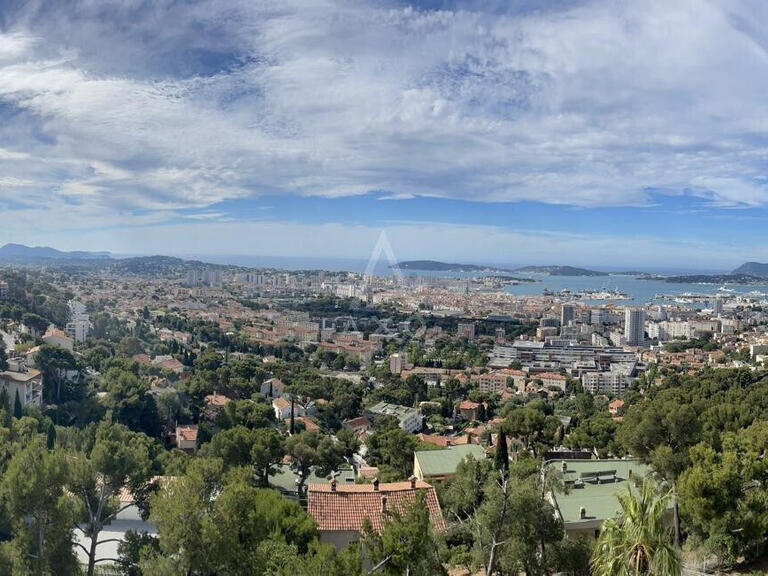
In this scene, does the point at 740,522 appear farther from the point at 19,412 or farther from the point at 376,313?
the point at 376,313

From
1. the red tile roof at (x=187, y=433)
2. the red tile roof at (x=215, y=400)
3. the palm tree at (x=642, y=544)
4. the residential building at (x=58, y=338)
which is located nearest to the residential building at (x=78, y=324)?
the residential building at (x=58, y=338)

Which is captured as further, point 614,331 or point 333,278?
point 333,278

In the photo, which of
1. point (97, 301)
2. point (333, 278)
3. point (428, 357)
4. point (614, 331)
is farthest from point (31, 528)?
point (333, 278)

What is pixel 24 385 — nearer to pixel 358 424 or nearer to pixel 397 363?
pixel 358 424

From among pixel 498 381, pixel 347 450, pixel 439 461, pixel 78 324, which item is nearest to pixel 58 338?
pixel 78 324

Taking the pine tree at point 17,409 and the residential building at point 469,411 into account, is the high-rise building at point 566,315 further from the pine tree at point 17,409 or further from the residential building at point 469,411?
the pine tree at point 17,409

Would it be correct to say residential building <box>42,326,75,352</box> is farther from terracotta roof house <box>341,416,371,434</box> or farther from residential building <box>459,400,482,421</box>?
residential building <box>459,400,482,421</box>
